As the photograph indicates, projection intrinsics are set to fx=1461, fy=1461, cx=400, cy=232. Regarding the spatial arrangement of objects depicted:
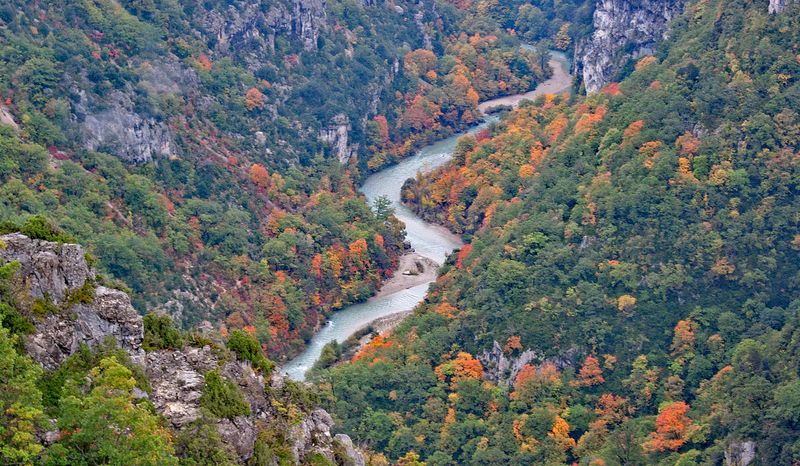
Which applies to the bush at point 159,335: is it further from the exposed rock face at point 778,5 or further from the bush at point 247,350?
the exposed rock face at point 778,5

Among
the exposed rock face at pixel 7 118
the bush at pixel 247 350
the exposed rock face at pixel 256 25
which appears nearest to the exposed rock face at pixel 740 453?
the bush at pixel 247 350

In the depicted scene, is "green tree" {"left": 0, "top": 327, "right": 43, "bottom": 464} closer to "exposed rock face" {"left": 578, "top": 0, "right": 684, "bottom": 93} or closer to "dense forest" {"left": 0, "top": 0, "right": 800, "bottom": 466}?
"dense forest" {"left": 0, "top": 0, "right": 800, "bottom": 466}

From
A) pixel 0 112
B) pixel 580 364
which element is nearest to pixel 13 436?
pixel 580 364

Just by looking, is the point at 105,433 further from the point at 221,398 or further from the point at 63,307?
the point at 221,398

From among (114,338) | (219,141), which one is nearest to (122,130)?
(219,141)

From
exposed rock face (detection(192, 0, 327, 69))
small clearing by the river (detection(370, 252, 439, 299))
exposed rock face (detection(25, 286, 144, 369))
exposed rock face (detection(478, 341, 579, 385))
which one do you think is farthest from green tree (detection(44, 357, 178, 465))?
exposed rock face (detection(192, 0, 327, 69))

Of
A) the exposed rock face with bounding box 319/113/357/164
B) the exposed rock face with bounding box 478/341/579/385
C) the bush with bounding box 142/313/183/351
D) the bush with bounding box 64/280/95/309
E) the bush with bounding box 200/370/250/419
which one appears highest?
the exposed rock face with bounding box 319/113/357/164
